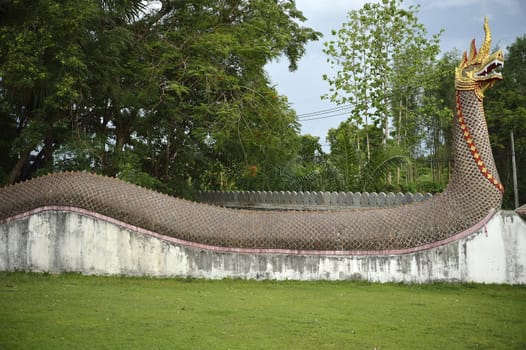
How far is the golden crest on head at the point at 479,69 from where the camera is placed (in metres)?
12.3

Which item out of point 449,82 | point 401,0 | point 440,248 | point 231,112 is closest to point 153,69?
point 231,112

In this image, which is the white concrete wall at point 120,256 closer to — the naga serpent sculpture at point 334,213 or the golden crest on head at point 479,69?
the naga serpent sculpture at point 334,213

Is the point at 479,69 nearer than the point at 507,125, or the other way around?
the point at 479,69

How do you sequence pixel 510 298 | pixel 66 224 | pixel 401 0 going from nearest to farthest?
1. pixel 510 298
2. pixel 66 224
3. pixel 401 0

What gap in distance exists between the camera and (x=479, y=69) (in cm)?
1248

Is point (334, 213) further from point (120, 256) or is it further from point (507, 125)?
point (507, 125)

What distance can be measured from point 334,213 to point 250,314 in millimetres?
4491

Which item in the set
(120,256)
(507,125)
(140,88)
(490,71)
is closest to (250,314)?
(120,256)

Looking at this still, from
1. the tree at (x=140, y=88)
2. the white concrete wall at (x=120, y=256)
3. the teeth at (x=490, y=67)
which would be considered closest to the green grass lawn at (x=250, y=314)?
the white concrete wall at (x=120, y=256)

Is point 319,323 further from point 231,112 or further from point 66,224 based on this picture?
point 231,112

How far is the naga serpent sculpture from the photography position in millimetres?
12188

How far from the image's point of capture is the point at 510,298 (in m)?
10.7

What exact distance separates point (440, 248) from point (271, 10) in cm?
1050

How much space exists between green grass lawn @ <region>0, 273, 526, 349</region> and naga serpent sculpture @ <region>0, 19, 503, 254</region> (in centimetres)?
89
